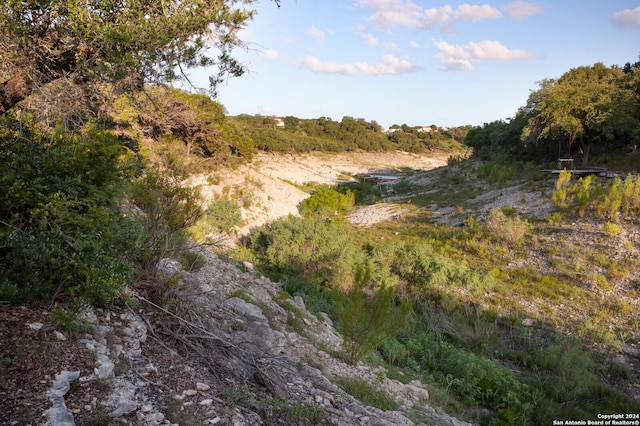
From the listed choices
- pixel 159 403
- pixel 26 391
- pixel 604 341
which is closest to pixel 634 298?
pixel 604 341

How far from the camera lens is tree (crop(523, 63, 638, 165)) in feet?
62.2

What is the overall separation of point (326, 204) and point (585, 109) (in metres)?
13.5

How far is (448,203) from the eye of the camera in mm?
21594

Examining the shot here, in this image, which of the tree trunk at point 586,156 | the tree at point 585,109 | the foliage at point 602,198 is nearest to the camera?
the foliage at point 602,198

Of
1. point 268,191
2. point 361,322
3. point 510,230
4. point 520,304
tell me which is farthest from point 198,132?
point 361,322

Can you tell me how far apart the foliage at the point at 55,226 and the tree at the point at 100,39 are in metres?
0.55

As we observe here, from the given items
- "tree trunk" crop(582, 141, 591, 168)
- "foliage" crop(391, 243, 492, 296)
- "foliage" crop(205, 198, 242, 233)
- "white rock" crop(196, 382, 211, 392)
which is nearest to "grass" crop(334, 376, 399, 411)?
"white rock" crop(196, 382, 211, 392)

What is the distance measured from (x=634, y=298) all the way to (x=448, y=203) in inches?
470

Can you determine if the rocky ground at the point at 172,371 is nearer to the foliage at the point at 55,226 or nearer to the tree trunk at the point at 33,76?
the foliage at the point at 55,226

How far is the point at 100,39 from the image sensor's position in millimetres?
3484

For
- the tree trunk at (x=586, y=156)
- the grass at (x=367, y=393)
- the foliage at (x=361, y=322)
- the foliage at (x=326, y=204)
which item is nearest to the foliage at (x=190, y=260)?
the foliage at (x=361, y=322)

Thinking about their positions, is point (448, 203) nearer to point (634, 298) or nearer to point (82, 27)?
point (634, 298)

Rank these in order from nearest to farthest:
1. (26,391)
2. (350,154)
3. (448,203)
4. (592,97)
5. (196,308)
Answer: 1. (26,391)
2. (196,308)
3. (592,97)
4. (448,203)
5. (350,154)

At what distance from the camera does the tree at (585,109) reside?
62.2 feet
